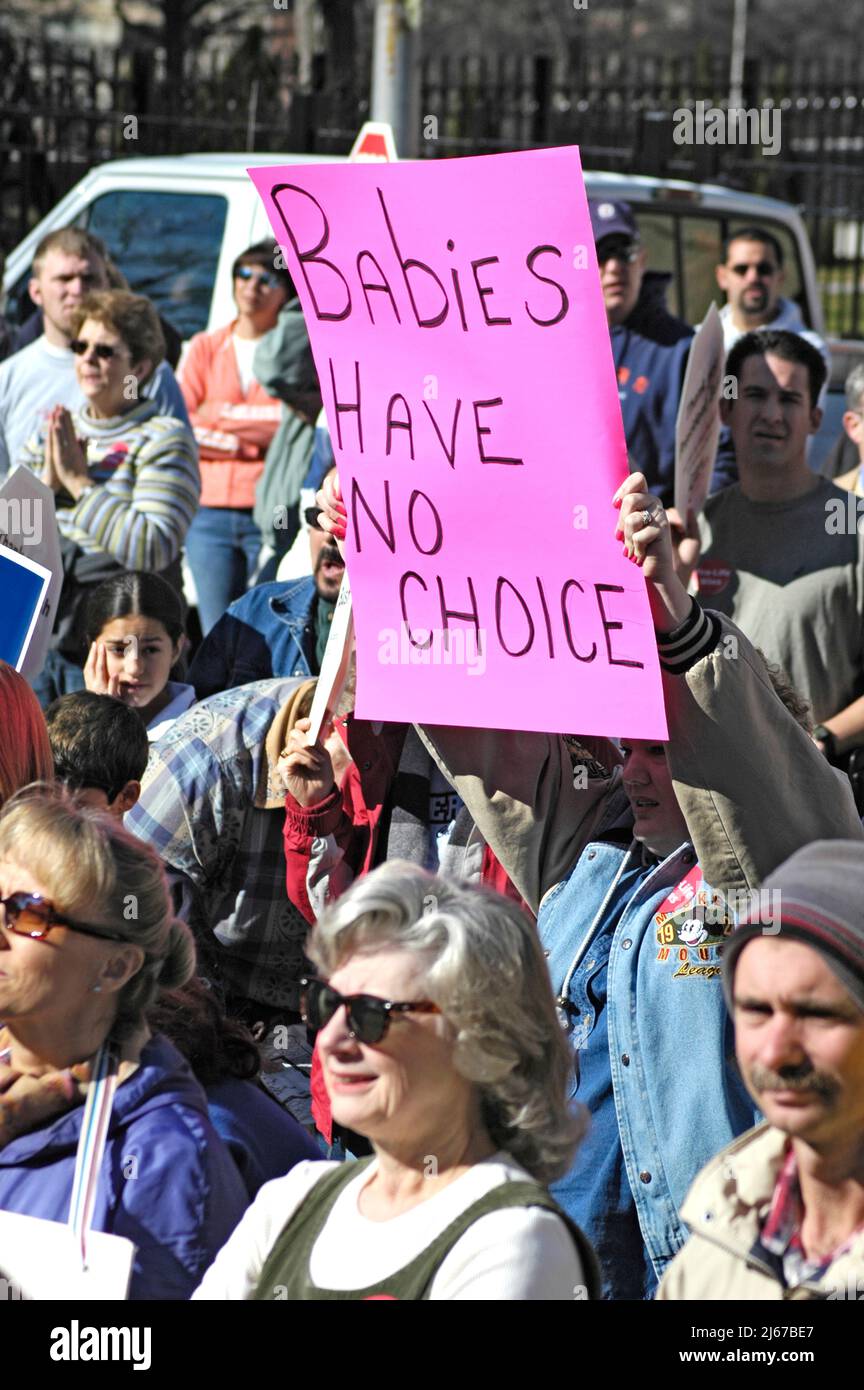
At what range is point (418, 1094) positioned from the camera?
8.00 ft

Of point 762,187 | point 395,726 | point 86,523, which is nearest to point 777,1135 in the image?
point 395,726

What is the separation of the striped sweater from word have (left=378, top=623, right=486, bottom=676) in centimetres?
Result: 268

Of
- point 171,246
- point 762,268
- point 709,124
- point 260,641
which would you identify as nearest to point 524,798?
point 260,641

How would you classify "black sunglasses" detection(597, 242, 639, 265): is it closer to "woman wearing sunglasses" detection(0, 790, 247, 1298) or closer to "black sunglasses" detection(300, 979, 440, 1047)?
"woman wearing sunglasses" detection(0, 790, 247, 1298)

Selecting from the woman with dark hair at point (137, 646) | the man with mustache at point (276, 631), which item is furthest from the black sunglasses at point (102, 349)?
the woman with dark hair at point (137, 646)

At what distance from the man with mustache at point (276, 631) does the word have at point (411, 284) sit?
1.63 m

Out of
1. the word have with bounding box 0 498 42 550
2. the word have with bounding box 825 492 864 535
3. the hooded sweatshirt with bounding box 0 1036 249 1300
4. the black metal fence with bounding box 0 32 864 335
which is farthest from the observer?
the black metal fence with bounding box 0 32 864 335

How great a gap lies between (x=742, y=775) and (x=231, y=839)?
1.44m

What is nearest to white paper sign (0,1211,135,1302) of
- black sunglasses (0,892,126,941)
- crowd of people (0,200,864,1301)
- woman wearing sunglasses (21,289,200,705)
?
crowd of people (0,200,864,1301)

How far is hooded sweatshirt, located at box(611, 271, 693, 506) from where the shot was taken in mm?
6992

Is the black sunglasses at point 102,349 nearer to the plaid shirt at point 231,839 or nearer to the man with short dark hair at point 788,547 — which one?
the man with short dark hair at point 788,547

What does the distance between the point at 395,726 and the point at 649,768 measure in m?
0.80

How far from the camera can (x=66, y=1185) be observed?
261 cm

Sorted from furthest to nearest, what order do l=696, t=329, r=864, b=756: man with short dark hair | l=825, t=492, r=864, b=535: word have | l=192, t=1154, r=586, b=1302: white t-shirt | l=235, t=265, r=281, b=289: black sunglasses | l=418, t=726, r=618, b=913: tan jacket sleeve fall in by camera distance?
l=235, t=265, r=281, b=289: black sunglasses → l=825, t=492, r=864, b=535: word have → l=696, t=329, r=864, b=756: man with short dark hair → l=418, t=726, r=618, b=913: tan jacket sleeve → l=192, t=1154, r=586, b=1302: white t-shirt
